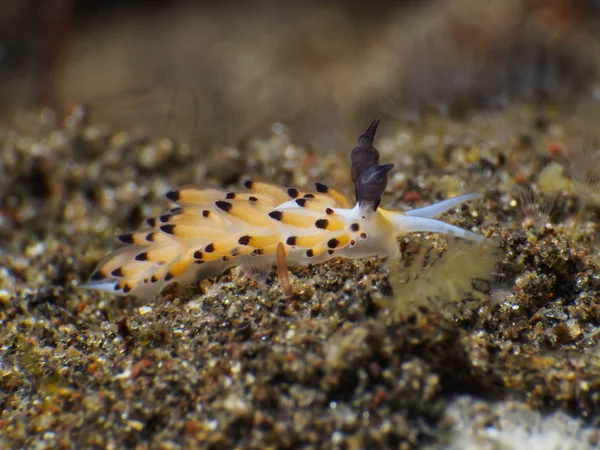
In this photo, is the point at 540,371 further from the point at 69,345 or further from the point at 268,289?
the point at 69,345

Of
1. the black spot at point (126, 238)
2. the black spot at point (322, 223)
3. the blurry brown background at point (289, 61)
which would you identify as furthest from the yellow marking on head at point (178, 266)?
the blurry brown background at point (289, 61)

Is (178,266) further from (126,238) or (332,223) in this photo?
(332,223)

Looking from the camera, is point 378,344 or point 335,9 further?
point 335,9

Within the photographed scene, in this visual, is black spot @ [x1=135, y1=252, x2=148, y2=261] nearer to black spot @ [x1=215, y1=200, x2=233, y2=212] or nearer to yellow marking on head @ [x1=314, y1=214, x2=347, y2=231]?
black spot @ [x1=215, y1=200, x2=233, y2=212]

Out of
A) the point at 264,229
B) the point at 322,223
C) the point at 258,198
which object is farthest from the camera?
the point at 258,198

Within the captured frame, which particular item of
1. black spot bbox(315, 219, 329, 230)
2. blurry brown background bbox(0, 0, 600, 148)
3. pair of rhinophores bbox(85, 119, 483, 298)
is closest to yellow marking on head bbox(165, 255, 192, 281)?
pair of rhinophores bbox(85, 119, 483, 298)

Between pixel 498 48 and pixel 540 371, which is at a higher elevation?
pixel 498 48

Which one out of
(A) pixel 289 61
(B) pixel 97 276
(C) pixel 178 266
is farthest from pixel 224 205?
(A) pixel 289 61

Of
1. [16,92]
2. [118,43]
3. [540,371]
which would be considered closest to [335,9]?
[118,43]
